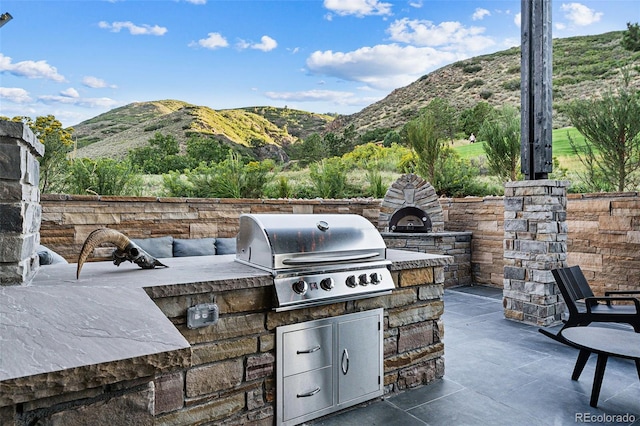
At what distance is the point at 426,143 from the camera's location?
7918 mm

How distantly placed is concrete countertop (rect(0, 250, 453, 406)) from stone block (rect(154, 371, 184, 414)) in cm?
39

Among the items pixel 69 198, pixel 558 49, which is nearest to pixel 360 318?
pixel 69 198

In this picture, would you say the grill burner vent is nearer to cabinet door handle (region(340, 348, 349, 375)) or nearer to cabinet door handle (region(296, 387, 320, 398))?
cabinet door handle (region(340, 348, 349, 375))

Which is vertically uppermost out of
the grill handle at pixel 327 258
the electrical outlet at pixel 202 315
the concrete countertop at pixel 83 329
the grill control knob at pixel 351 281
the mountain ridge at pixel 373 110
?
the mountain ridge at pixel 373 110

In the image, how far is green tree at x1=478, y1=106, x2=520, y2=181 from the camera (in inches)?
298

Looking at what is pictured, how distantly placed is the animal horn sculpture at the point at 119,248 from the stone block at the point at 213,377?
2.14 ft

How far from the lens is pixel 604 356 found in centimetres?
235

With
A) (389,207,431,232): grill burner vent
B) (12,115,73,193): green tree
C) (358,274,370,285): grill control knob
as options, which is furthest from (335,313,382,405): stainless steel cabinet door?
(12,115,73,193): green tree

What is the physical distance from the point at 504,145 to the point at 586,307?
511cm

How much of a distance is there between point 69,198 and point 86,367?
4.02m

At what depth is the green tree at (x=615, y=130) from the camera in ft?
17.8

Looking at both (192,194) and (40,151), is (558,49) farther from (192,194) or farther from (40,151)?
(40,151)

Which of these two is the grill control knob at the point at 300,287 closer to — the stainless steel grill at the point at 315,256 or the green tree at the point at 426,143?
the stainless steel grill at the point at 315,256

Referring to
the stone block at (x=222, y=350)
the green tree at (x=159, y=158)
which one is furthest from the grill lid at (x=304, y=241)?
the green tree at (x=159, y=158)
